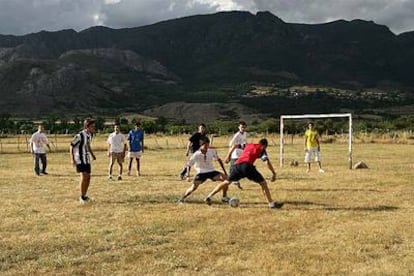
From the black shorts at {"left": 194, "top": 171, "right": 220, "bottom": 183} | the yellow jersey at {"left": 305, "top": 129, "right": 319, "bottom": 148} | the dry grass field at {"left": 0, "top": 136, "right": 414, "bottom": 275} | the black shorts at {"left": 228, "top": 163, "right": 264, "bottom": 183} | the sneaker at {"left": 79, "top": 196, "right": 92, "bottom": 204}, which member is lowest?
the dry grass field at {"left": 0, "top": 136, "right": 414, "bottom": 275}

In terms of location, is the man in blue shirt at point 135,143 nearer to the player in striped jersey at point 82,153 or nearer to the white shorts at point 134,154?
the white shorts at point 134,154

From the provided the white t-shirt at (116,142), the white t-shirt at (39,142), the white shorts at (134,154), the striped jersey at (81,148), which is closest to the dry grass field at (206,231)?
the striped jersey at (81,148)

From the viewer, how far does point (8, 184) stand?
2098 cm

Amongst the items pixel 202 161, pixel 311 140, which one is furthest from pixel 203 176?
pixel 311 140

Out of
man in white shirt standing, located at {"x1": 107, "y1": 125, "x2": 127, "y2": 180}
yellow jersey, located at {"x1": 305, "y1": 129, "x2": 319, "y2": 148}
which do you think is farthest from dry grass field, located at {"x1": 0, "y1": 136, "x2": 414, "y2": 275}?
yellow jersey, located at {"x1": 305, "y1": 129, "x2": 319, "y2": 148}

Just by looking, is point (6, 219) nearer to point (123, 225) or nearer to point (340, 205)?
point (123, 225)

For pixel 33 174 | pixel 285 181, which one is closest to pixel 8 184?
pixel 33 174

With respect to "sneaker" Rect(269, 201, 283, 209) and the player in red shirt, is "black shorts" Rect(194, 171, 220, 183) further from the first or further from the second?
"sneaker" Rect(269, 201, 283, 209)

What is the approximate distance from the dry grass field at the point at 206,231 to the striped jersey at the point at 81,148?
114 cm

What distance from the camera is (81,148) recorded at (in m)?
15.5

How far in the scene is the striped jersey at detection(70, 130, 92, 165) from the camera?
15.4 metres

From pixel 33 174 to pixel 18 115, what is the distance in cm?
14159

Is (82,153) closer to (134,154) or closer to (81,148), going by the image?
(81,148)

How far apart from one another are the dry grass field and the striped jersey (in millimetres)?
1140
